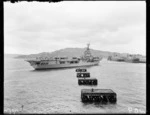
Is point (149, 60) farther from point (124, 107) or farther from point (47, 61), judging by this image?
point (47, 61)

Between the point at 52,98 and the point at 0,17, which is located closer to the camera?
the point at 0,17

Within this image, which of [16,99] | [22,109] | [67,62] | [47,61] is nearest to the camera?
[22,109]

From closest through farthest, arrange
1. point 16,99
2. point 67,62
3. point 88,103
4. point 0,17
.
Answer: point 0,17 < point 88,103 < point 16,99 < point 67,62

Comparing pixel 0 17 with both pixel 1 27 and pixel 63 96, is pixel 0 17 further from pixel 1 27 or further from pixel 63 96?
pixel 63 96

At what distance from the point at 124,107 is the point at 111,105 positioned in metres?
2.31

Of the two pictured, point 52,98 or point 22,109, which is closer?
point 22,109

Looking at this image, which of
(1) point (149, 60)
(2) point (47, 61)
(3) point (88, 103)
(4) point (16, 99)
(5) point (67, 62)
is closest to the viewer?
(1) point (149, 60)

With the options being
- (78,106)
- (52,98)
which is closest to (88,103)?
(78,106)

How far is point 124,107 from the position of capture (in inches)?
1246

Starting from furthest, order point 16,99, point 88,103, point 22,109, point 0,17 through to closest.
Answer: point 16,99, point 88,103, point 22,109, point 0,17

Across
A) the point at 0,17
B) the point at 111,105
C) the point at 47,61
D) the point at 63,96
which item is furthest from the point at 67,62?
the point at 0,17

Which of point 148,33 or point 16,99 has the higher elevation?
point 148,33

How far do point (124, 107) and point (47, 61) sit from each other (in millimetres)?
76979

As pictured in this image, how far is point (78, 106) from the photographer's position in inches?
1241
